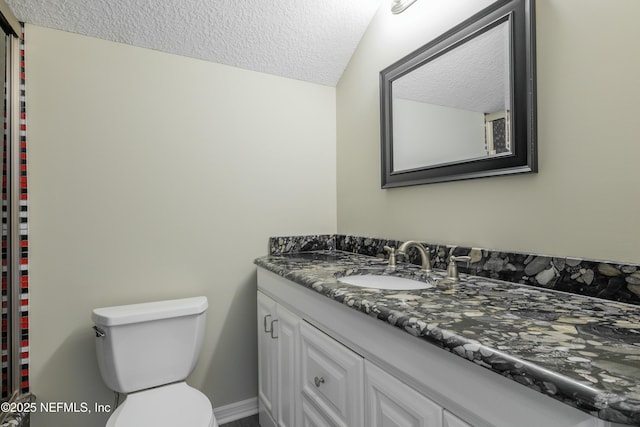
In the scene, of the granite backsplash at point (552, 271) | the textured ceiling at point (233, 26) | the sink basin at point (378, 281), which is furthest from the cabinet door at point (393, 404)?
the textured ceiling at point (233, 26)

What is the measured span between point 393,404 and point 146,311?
3.69ft

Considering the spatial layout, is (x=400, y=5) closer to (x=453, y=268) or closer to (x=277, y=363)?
(x=453, y=268)

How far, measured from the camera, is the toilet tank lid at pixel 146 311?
4.48ft

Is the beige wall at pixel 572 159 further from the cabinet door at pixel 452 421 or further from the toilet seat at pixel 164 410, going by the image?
the toilet seat at pixel 164 410

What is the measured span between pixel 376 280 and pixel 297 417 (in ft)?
2.10

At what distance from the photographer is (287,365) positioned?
1410mm

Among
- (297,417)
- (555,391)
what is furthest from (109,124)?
(555,391)

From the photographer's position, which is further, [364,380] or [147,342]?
[147,342]

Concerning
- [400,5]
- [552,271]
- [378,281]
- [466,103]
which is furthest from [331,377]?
[400,5]

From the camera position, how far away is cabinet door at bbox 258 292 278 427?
157 cm

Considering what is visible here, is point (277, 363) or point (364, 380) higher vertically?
point (364, 380)

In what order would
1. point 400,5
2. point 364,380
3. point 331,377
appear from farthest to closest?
1. point 400,5
2. point 331,377
3. point 364,380

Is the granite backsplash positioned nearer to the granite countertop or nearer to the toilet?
the granite countertop

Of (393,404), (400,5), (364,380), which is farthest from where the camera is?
(400,5)
